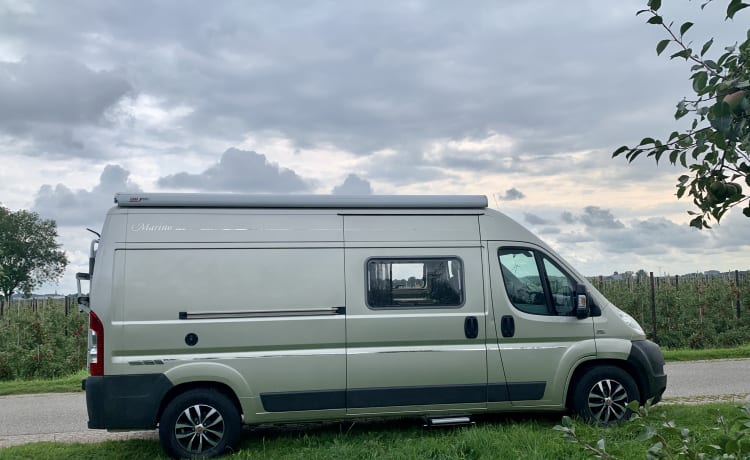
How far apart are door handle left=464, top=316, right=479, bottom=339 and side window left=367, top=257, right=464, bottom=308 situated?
0.19 metres

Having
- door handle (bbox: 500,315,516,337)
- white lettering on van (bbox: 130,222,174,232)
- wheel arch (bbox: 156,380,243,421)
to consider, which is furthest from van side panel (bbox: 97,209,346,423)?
door handle (bbox: 500,315,516,337)

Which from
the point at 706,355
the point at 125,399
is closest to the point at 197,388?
the point at 125,399

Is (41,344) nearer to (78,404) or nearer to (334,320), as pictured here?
(78,404)

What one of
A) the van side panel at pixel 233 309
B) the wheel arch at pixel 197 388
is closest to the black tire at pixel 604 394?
the van side panel at pixel 233 309

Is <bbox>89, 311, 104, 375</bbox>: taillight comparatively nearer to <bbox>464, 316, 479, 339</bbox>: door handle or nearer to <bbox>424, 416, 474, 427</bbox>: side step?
<bbox>424, 416, 474, 427</bbox>: side step

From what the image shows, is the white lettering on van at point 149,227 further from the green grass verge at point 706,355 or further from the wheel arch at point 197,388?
the green grass verge at point 706,355

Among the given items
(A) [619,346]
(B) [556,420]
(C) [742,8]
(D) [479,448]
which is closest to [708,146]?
(C) [742,8]

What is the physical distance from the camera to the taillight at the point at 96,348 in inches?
249

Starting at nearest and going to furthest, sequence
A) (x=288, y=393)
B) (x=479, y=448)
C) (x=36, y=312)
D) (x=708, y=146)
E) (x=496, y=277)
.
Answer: (x=708, y=146)
(x=479, y=448)
(x=288, y=393)
(x=496, y=277)
(x=36, y=312)

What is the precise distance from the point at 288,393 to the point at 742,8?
535 cm

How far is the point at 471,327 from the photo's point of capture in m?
6.90

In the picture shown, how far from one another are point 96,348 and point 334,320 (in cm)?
→ 219

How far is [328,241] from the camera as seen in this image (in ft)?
22.4

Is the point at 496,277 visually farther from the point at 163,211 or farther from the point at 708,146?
the point at 708,146
